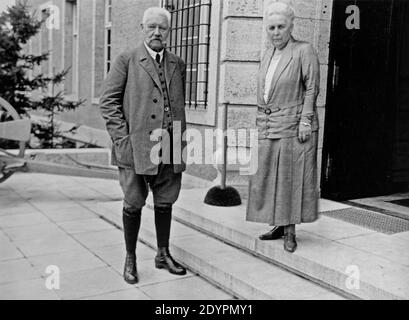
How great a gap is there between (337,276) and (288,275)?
0.44 meters

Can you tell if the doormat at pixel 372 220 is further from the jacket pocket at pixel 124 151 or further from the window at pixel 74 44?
the window at pixel 74 44

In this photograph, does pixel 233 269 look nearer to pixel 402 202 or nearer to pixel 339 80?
pixel 339 80

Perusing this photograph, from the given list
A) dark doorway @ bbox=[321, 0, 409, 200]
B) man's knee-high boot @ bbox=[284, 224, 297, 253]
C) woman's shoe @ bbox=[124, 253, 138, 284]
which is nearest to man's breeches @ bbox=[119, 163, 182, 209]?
woman's shoe @ bbox=[124, 253, 138, 284]

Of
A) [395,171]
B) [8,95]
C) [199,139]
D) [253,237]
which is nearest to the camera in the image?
[253,237]

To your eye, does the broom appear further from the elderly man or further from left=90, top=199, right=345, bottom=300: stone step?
the elderly man

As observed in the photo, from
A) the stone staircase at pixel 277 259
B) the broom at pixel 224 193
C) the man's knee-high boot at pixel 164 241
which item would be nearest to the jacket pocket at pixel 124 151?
the man's knee-high boot at pixel 164 241

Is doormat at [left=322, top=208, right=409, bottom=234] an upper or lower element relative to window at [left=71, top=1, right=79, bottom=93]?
lower

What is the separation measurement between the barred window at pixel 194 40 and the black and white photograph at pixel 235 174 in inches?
1.0

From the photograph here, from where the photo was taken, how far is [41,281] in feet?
13.4

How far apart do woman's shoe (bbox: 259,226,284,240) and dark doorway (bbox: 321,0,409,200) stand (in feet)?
5.51

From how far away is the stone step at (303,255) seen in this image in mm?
3487

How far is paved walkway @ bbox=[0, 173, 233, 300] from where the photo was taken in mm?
3887
